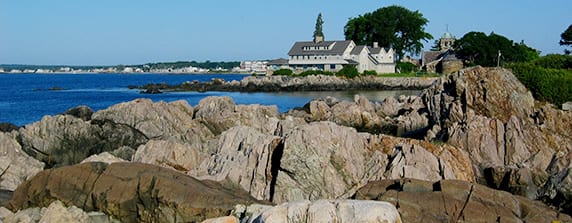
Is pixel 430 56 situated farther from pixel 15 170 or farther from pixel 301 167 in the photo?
pixel 15 170

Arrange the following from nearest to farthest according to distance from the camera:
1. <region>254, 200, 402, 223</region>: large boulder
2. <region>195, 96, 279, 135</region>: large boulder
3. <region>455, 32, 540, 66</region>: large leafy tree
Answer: <region>254, 200, 402, 223</region>: large boulder, <region>195, 96, 279, 135</region>: large boulder, <region>455, 32, 540, 66</region>: large leafy tree

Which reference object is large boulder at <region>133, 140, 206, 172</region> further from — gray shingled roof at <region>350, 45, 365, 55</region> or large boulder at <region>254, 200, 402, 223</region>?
gray shingled roof at <region>350, 45, 365, 55</region>

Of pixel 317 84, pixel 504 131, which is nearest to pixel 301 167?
pixel 504 131

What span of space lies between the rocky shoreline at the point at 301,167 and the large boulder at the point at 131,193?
0.03 meters

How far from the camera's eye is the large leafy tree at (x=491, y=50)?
9344 cm

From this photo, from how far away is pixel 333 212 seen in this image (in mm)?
11133

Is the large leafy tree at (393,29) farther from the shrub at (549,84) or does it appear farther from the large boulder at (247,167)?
the large boulder at (247,167)

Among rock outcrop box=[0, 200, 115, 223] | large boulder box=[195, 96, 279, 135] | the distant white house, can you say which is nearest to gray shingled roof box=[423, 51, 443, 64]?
the distant white house

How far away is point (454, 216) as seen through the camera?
1344 cm

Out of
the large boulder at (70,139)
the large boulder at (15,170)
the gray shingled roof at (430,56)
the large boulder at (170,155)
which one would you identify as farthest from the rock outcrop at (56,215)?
the gray shingled roof at (430,56)

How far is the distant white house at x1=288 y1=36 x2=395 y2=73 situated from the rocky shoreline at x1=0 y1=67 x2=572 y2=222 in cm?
6954

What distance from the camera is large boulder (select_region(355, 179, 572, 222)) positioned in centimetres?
1332

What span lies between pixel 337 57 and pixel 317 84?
56.7 ft

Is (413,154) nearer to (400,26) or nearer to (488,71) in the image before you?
(488,71)
